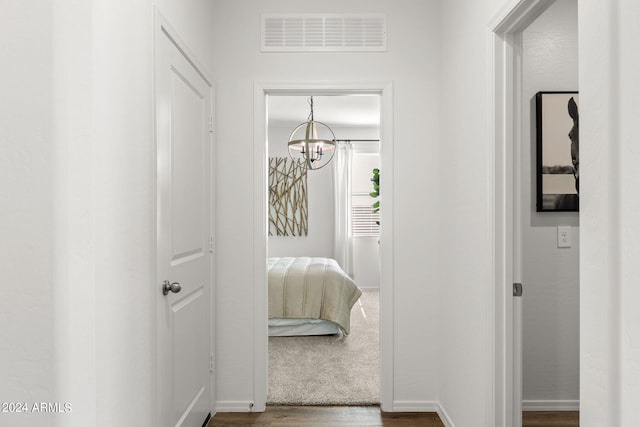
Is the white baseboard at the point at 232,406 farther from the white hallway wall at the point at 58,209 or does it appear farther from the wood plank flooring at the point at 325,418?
the white hallway wall at the point at 58,209

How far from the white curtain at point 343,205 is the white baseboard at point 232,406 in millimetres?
4427

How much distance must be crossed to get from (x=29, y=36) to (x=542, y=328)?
2850 millimetres

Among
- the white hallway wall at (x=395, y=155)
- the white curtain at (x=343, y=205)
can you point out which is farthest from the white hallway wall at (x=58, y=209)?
the white curtain at (x=343, y=205)

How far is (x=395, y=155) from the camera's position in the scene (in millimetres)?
2744

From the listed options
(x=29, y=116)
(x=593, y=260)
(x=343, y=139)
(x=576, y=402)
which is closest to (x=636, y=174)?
(x=593, y=260)

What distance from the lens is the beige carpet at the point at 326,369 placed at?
2922 millimetres

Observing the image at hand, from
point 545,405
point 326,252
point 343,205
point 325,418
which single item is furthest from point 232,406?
point 343,205

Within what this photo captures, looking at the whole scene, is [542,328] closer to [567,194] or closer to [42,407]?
[567,194]

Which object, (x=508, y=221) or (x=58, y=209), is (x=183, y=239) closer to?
(x=58, y=209)

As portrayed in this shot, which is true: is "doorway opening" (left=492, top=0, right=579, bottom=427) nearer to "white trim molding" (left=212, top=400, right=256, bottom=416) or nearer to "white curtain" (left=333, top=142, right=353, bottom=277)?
"white trim molding" (left=212, top=400, right=256, bottom=416)

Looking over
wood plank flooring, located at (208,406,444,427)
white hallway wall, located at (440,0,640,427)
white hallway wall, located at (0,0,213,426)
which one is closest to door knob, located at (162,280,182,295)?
white hallway wall, located at (0,0,213,426)

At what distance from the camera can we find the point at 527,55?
2643mm

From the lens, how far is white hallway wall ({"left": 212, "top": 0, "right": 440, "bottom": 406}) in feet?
8.95

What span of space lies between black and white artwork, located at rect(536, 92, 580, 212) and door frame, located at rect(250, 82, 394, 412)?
875 millimetres
